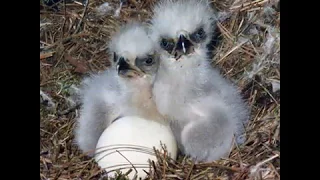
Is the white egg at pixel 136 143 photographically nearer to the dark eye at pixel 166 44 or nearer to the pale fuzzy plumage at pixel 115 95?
the pale fuzzy plumage at pixel 115 95

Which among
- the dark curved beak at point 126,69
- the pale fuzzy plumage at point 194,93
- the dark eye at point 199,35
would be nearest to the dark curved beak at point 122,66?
the dark curved beak at point 126,69

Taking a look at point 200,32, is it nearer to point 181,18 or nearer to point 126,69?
point 181,18

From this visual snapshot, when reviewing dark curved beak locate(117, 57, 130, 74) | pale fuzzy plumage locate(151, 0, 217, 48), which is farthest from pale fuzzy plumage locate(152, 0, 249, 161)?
dark curved beak locate(117, 57, 130, 74)

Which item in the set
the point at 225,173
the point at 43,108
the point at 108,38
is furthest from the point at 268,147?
the point at 43,108

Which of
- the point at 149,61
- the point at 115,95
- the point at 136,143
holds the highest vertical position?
the point at 149,61

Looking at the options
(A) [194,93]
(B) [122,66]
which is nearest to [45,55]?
(B) [122,66]
